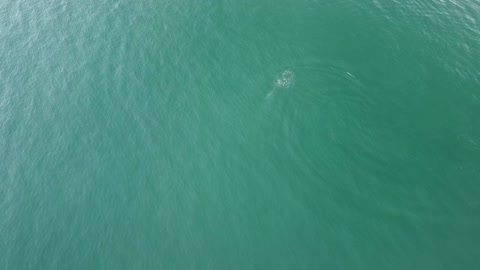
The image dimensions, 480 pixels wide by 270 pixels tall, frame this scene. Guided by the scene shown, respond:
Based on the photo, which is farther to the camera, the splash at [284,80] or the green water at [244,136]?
the splash at [284,80]

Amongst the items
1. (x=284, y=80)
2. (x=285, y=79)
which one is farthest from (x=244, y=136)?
(x=285, y=79)

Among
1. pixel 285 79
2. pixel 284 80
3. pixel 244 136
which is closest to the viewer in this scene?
pixel 244 136

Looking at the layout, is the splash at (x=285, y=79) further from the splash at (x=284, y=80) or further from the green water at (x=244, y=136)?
the green water at (x=244, y=136)

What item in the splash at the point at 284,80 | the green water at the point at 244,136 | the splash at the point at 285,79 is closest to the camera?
the green water at the point at 244,136

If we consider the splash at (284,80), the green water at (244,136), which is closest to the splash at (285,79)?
the splash at (284,80)

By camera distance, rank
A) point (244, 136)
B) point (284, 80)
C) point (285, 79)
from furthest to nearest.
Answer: point (285, 79) → point (284, 80) → point (244, 136)

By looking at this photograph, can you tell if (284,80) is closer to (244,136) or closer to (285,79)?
(285,79)

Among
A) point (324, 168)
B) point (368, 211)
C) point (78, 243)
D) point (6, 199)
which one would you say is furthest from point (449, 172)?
point (6, 199)

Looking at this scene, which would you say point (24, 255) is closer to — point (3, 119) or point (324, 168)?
point (3, 119)
